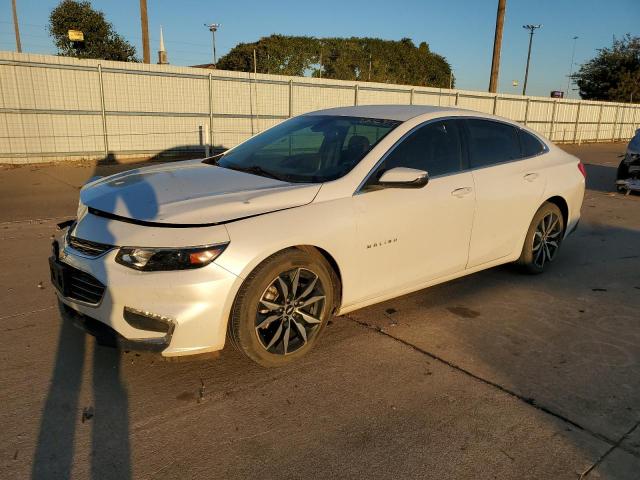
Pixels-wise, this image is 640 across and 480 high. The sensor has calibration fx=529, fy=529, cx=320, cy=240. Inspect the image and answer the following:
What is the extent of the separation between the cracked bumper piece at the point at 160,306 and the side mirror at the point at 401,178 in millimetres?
1267

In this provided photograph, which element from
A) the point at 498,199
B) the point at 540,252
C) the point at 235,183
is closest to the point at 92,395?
the point at 235,183

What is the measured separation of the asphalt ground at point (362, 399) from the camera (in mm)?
2527

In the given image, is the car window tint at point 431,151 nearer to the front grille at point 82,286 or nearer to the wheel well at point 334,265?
the wheel well at point 334,265

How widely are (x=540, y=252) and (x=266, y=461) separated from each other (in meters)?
3.84

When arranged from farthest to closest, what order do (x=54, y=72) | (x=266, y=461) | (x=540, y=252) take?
(x=54, y=72)
(x=540, y=252)
(x=266, y=461)

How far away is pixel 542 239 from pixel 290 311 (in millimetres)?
3132

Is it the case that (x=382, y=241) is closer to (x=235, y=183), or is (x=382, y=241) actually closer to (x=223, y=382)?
(x=235, y=183)

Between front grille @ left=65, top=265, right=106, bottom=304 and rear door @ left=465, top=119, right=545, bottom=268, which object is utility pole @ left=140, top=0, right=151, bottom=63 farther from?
front grille @ left=65, top=265, right=106, bottom=304

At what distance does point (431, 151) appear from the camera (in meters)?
4.16

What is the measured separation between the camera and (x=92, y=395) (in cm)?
304

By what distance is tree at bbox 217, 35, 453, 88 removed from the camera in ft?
163

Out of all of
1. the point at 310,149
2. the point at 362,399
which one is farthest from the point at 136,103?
the point at 362,399

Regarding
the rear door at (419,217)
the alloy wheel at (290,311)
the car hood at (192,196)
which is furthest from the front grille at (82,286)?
the rear door at (419,217)

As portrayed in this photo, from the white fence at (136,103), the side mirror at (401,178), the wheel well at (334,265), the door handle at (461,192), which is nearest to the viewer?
the wheel well at (334,265)
